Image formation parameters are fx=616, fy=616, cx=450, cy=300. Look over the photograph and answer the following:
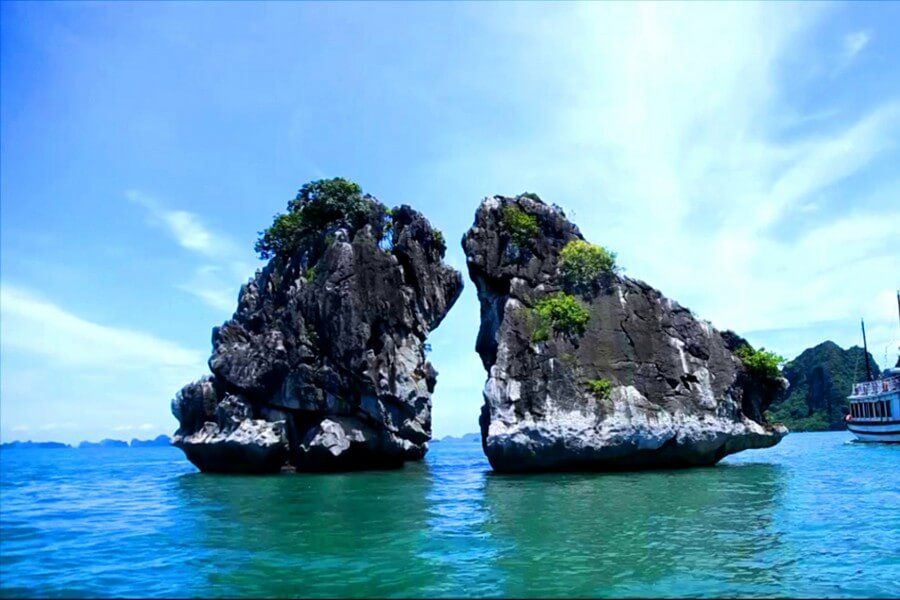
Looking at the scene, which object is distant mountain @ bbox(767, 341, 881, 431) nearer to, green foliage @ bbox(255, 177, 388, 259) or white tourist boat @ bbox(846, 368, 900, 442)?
white tourist boat @ bbox(846, 368, 900, 442)

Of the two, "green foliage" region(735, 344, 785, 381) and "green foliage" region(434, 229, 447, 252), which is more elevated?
"green foliage" region(434, 229, 447, 252)

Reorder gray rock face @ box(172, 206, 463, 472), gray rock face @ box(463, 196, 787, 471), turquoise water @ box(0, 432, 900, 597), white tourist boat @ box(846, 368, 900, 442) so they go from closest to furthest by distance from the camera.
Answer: turquoise water @ box(0, 432, 900, 597) < gray rock face @ box(463, 196, 787, 471) < gray rock face @ box(172, 206, 463, 472) < white tourist boat @ box(846, 368, 900, 442)

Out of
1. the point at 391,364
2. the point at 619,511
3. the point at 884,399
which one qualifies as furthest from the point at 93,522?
the point at 884,399

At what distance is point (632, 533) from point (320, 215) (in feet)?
92.6

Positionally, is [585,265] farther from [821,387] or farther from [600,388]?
[821,387]

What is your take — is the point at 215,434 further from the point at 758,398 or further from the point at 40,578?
the point at 758,398

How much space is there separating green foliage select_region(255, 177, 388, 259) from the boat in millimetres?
42943

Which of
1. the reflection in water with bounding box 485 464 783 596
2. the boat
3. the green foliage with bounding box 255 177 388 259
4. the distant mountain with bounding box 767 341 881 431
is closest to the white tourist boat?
A: the boat

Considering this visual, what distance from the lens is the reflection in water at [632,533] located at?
10.0m

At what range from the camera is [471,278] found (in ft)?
113

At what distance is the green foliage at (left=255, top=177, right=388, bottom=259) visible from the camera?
1439 inches

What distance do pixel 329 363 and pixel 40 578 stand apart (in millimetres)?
22874

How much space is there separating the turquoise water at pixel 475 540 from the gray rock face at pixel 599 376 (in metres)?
4.22

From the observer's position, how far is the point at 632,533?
44.3 feet
